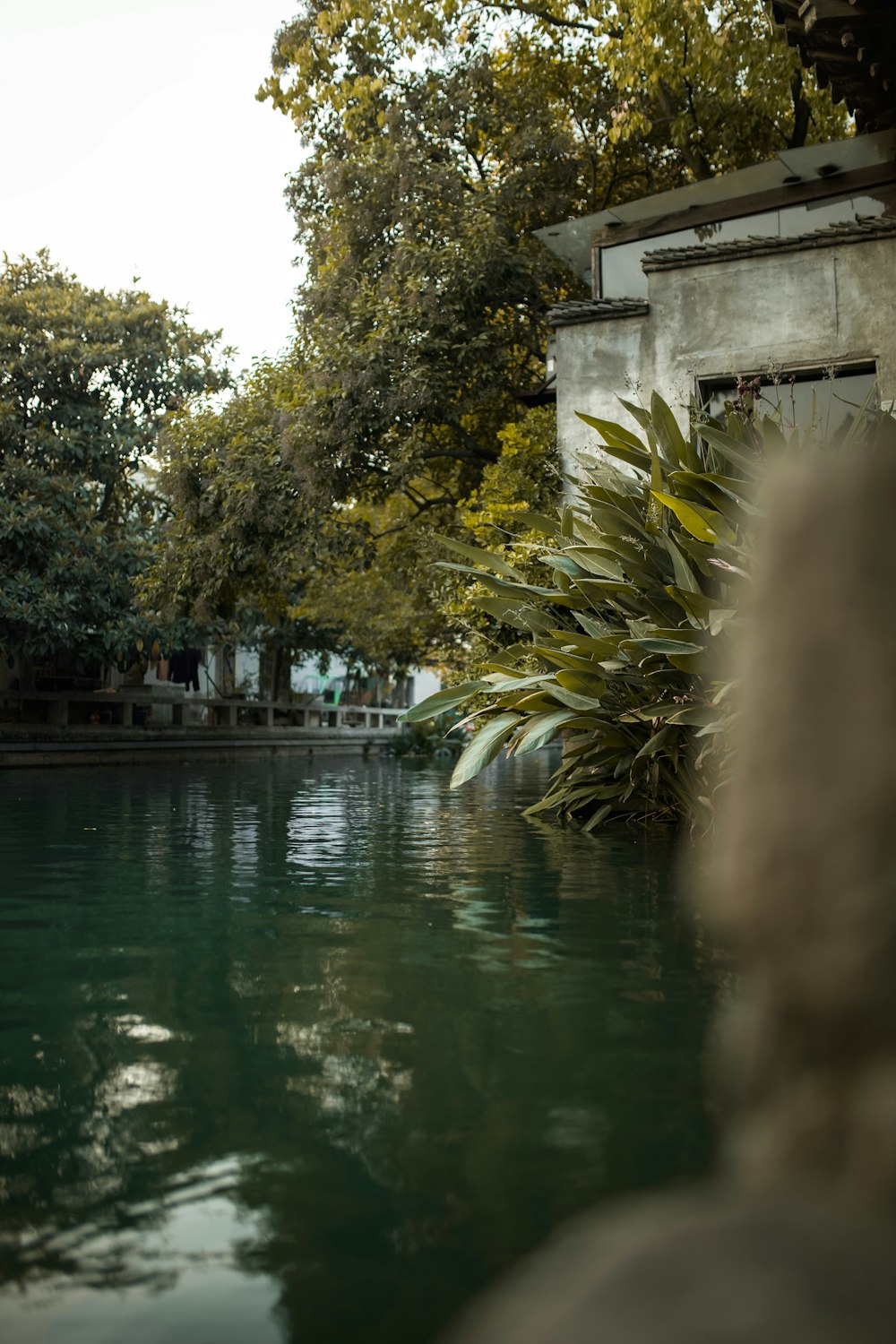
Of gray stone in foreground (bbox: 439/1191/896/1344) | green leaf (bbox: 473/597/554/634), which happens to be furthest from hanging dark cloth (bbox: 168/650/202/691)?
gray stone in foreground (bbox: 439/1191/896/1344)

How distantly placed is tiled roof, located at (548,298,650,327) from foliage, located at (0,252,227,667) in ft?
36.0

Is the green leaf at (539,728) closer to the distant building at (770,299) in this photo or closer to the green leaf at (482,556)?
the green leaf at (482,556)

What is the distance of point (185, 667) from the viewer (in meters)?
33.2

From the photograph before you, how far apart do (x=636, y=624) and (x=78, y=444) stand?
17453 millimetres

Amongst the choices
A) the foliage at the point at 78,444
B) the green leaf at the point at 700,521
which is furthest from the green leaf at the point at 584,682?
the foliage at the point at 78,444

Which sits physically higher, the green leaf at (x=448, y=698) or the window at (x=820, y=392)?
the window at (x=820, y=392)

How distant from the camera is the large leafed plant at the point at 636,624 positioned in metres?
8.34

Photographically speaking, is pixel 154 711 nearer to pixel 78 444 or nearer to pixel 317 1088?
pixel 78 444

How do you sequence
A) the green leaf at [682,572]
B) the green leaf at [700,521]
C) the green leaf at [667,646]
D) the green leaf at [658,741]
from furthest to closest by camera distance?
the green leaf at [658,741] < the green leaf at [682,572] < the green leaf at [667,646] < the green leaf at [700,521]

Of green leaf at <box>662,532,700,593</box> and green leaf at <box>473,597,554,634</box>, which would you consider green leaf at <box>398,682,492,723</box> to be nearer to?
green leaf at <box>473,597,554,634</box>

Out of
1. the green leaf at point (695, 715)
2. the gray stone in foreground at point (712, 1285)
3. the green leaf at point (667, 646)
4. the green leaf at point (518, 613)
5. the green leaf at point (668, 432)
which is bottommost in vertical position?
the gray stone in foreground at point (712, 1285)

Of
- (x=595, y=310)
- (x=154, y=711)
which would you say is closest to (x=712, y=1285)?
(x=595, y=310)

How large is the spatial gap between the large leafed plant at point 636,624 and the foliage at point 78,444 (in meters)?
13.3

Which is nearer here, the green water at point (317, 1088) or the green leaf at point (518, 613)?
the green water at point (317, 1088)
